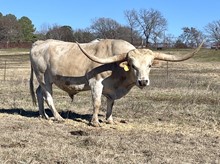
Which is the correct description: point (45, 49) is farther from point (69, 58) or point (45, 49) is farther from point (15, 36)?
point (15, 36)

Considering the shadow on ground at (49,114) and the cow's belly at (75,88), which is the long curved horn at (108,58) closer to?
the cow's belly at (75,88)

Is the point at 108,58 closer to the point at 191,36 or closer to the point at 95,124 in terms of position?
the point at 95,124

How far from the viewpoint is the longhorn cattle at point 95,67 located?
10.8 meters

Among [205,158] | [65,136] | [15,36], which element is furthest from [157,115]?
[15,36]

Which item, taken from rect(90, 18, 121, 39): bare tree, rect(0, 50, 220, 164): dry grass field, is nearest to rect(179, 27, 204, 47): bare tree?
rect(90, 18, 121, 39): bare tree

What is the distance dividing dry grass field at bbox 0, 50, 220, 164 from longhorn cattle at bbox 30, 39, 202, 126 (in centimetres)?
79

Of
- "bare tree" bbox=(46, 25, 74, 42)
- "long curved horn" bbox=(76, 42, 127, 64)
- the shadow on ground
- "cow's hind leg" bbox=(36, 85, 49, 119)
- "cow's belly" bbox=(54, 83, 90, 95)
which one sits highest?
"bare tree" bbox=(46, 25, 74, 42)

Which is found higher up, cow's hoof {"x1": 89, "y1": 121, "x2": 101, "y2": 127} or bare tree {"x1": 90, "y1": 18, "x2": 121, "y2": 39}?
bare tree {"x1": 90, "y1": 18, "x2": 121, "y2": 39}

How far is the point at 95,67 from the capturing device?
11.3 meters

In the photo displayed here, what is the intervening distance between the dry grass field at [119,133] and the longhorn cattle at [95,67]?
0.79m

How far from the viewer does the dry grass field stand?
782 centimetres

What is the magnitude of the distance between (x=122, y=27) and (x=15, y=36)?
27.1 metres

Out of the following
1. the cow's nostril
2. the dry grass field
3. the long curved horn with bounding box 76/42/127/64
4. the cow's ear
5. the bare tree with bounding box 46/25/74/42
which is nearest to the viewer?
the dry grass field

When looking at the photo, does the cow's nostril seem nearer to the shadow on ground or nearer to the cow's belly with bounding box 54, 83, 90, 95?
the cow's belly with bounding box 54, 83, 90, 95
